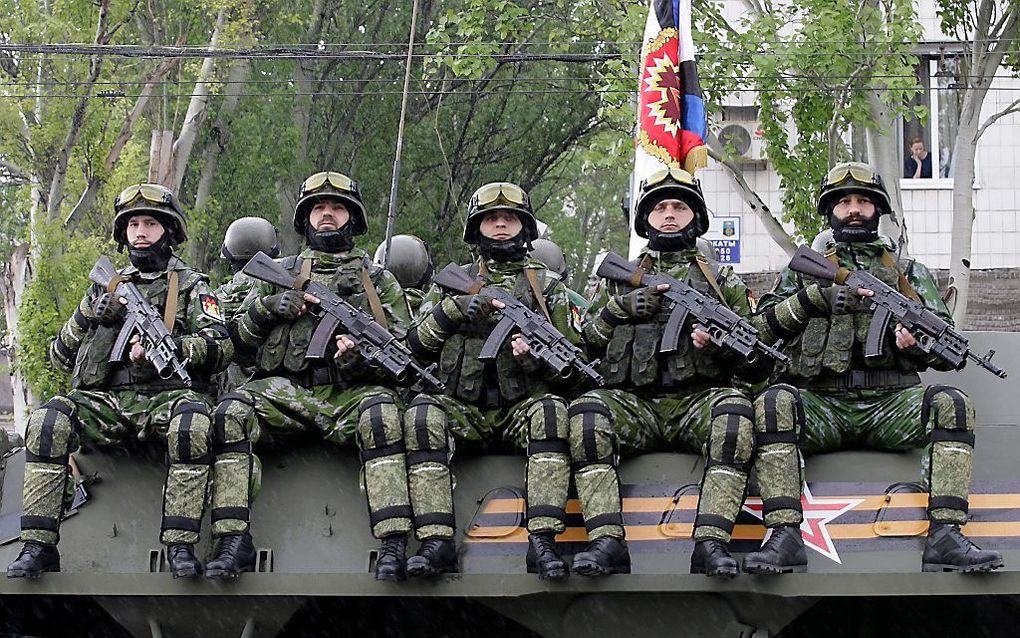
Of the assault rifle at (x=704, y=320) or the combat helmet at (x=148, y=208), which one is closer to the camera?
the assault rifle at (x=704, y=320)

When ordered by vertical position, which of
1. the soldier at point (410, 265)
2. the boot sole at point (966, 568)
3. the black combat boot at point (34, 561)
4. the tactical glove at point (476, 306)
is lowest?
the black combat boot at point (34, 561)

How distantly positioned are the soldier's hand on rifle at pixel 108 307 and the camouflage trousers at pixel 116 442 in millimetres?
394

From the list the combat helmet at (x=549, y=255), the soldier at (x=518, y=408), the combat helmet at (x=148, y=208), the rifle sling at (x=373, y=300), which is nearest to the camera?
the soldier at (x=518, y=408)

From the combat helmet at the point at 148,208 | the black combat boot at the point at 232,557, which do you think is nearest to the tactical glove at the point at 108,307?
the combat helmet at the point at 148,208

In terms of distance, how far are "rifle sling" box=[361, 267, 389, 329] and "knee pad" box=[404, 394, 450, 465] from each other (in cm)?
67

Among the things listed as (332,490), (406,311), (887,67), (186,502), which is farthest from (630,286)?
(887,67)

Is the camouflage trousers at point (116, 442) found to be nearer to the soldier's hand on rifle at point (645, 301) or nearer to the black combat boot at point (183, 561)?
the black combat boot at point (183, 561)

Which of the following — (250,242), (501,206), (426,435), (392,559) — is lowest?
(392,559)

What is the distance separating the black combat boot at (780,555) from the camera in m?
7.13

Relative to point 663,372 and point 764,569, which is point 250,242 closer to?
point 663,372

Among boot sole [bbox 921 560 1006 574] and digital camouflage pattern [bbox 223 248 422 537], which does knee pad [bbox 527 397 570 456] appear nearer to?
digital camouflage pattern [bbox 223 248 422 537]

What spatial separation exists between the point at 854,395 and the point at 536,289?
1.59m

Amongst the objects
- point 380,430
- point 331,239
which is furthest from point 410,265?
point 380,430

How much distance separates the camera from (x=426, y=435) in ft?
25.3
